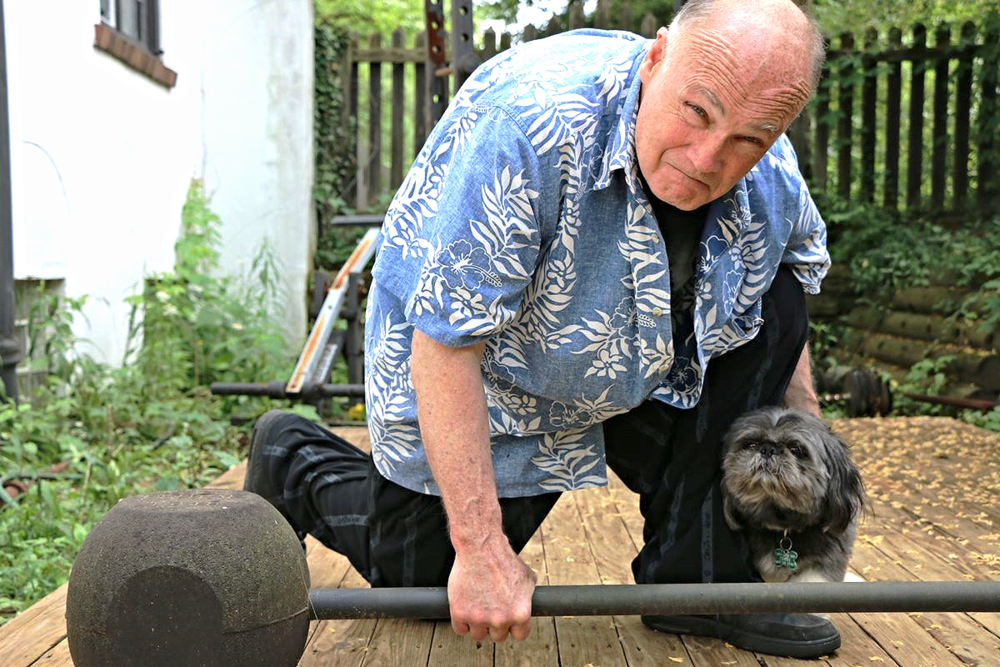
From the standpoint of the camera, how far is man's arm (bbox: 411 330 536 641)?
5.32 feet

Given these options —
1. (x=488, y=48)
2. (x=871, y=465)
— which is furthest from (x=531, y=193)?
(x=488, y=48)

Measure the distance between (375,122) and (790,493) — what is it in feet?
22.4

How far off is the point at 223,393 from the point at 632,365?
125 inches

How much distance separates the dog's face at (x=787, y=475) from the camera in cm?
195

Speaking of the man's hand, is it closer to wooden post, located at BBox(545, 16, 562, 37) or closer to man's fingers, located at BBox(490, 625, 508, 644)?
man's fingers, located at BBox(490, 625, 508, 644)

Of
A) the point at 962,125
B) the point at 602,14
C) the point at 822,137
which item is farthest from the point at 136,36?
the point at 962,125

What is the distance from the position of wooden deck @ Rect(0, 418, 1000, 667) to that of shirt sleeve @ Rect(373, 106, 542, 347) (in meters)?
0.74

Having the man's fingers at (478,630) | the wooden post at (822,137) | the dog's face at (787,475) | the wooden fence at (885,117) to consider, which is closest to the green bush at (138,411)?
the man's fingers at (478,630)

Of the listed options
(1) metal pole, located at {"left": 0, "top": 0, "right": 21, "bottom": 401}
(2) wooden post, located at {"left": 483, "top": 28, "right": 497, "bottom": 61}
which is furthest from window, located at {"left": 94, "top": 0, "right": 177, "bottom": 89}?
(2) wooden post, located at {"left": 483, "top": 28, "right": 497, "bottom": 61}

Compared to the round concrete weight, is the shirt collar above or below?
above

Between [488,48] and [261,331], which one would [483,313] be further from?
[488,48]

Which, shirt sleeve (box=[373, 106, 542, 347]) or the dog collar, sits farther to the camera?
the dog collar

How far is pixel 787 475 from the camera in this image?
1931mm

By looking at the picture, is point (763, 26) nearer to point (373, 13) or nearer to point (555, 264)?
point (555, 264)
